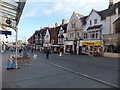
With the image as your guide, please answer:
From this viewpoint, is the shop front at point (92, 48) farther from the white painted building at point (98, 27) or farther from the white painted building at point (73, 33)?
the white painted building at point (73, 33)

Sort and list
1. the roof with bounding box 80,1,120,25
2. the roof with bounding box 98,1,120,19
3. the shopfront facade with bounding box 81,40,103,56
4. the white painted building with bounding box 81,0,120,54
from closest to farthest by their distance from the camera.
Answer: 1. the white painted building with bounding box 81,0,120,54
2. the roof with bounding box 98,1,120,19
3. the roof with bounding box 80,1,120,25
4. the shopfront facade with bounding box 81,40,103,56

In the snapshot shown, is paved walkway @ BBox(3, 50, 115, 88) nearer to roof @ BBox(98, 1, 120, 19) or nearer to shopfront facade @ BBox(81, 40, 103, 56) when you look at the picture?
shopfront facade @ BBox(81, 40, 103, 56)

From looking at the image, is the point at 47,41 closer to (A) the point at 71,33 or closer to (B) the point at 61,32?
(B) the point at 61,32

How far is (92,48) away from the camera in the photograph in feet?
80.3

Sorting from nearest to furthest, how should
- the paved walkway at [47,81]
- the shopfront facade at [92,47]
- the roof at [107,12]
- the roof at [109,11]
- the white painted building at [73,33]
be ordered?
the paved walkway at [47,81] < the roof at [109,11] < the roof at [107,12] < the shopfront facade at [92,47] < the white painted building at [73,33]

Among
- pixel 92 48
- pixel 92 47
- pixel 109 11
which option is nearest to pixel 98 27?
pixel 109 11

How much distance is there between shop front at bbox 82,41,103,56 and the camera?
2260 centimetres

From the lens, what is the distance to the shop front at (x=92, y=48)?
2260 centimetres

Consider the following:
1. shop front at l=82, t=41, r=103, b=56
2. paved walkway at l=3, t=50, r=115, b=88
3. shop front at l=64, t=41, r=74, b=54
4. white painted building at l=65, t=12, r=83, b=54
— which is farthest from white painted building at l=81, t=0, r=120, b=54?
paved walkway at l=3, t=50, r=115, b=88

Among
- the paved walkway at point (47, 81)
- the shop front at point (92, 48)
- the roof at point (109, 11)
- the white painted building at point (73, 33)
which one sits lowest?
the paved walkway at point (47, 81)

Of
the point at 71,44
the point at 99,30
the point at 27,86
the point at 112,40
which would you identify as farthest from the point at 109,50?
the point at 27,86

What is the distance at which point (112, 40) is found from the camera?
20.3 metres

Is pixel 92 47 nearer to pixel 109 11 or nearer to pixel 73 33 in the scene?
pixel 73 33

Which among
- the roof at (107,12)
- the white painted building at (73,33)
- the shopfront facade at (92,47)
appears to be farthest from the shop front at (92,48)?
the roof at (107,12)
